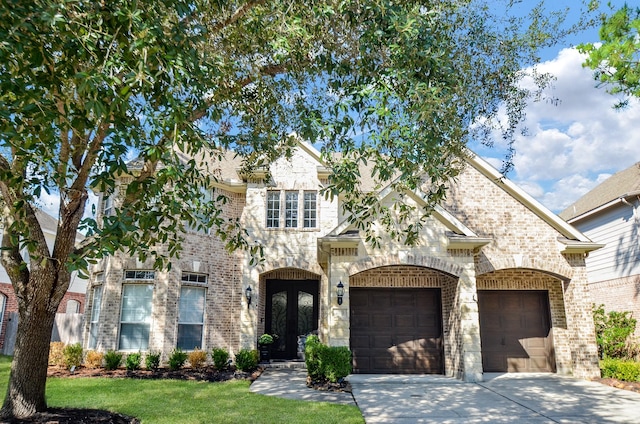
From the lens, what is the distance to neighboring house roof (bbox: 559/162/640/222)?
1665 cm

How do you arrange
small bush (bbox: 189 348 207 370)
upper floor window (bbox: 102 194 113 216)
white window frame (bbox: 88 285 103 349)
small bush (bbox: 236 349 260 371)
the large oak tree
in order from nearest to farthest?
the large oak tree → small bush (bbox: 236 349 260 371) → small bush (bbox: 189 348 207 370) → white window frame (bbox: 88 285 103 349) → upper floor window (bbox: 102 194 113 216)

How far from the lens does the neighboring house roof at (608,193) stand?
1665 centimetres

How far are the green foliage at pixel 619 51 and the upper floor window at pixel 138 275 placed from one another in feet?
45.0

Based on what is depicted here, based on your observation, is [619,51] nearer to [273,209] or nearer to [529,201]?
[529,201]

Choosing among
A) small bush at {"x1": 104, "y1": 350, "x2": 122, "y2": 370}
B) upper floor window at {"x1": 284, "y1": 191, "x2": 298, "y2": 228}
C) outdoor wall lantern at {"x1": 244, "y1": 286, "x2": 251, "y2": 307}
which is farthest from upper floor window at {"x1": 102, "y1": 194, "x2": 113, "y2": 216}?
upper floor window at {"x1": 284, "y1": 191, "x2": 298, "y2": 228}

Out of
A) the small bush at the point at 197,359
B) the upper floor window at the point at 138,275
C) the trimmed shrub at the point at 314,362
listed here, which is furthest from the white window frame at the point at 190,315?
the trimmed shrub at the point at 314,362

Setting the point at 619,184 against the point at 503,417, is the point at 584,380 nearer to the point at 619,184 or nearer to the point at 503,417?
the point at 503,417

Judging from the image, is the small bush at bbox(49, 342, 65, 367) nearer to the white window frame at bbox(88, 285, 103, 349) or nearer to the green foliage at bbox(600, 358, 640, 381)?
the white window frame at bbox(88, 285, 103, 349)

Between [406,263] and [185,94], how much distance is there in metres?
7.49

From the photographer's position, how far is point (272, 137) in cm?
822

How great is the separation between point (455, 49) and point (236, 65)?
4.15m

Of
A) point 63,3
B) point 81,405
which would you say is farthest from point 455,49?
point 81,405

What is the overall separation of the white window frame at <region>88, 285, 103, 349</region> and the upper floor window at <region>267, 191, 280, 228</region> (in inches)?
231

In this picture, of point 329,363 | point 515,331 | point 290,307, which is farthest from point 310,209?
point 515,331
